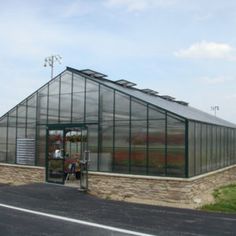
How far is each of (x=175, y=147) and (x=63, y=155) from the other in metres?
6.11

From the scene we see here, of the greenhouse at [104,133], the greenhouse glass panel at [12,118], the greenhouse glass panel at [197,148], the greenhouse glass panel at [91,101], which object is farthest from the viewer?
the greenhouse glass panel at [12,118]

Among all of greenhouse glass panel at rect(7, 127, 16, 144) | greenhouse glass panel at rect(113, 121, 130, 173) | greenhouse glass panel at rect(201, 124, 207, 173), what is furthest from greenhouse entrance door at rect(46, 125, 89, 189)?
greenhouse glass panel at rect(201, 124, 207, 173)

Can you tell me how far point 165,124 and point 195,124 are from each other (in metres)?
1.51

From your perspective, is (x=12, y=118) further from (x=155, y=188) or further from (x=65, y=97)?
(x=155, y=188)

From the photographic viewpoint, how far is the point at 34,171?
19625 mm

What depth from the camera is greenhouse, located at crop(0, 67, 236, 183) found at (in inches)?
608

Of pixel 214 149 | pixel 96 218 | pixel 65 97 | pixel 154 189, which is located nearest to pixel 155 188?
pixel 154 189

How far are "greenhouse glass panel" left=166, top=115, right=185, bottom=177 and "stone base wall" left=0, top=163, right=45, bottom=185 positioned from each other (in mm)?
7197

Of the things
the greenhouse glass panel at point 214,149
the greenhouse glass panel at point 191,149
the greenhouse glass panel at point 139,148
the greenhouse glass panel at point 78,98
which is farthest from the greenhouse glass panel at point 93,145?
the greenhouse glass panel at point 214,149

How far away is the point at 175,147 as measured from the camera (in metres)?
15.2

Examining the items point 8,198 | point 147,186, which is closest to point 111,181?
point 147,186

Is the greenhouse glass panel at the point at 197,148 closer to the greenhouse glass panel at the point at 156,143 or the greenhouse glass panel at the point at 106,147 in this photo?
the greenhouse glass panel at the point at 156,143

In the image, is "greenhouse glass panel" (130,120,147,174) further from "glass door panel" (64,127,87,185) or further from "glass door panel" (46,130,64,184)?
"glass door panel" (46,130,64,184)

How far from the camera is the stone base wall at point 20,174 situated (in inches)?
765
